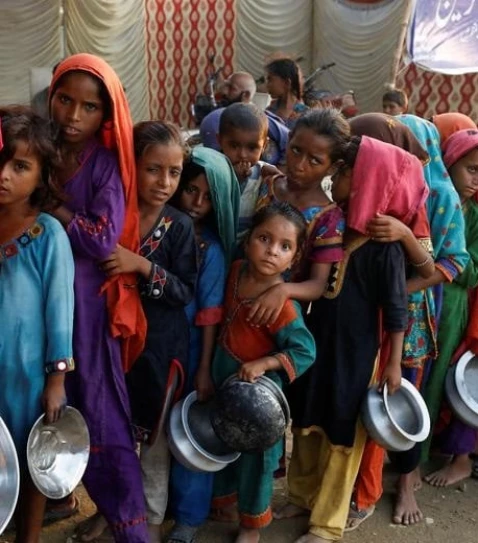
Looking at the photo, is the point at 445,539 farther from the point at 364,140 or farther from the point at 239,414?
the point at 364,140

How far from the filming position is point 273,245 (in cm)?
234

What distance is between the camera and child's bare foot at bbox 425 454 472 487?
127 inches

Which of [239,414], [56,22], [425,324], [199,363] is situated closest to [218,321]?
[199,363]

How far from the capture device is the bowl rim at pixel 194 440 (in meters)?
2.35

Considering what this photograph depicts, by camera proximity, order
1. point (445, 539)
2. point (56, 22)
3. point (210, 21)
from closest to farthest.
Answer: point (445, 539) < point (56, 22) < point (210, 21)

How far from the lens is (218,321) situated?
2.50 metres

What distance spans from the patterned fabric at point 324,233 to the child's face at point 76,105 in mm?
812

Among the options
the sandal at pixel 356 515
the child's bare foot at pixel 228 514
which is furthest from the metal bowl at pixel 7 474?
the sandal at pixel 356 515

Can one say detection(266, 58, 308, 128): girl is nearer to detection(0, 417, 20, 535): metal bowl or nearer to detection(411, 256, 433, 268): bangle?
detection(411, 256, 433, 268): bangle

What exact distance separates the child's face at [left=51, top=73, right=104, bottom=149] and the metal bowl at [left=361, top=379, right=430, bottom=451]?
4.54 feet

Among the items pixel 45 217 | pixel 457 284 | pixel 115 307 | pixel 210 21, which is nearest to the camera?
pixel 45 217

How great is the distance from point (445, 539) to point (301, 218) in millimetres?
1466

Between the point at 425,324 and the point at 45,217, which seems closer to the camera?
the point at 45,217

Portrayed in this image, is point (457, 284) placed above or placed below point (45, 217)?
below
